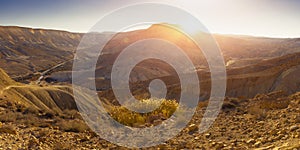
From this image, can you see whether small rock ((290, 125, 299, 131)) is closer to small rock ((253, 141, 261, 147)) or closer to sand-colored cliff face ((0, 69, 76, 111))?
small rock ((253, 141, 261, 147))

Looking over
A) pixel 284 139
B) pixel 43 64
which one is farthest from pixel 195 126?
pixel 43 64

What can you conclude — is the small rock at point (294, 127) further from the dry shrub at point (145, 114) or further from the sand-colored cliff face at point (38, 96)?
the sand-colored cliff face at point (38, 96)

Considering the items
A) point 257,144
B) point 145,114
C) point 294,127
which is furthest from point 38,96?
point 294,127

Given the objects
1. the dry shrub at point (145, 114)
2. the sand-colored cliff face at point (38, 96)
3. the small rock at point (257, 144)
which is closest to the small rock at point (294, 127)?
the small rock at point (257, 144)

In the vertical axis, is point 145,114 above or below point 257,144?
A: above

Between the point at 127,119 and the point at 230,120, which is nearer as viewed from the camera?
the point at 230,120

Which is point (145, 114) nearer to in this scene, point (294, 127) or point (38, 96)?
point (294, 127)

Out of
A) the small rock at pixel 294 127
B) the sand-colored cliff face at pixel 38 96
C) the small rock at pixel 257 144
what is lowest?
the small rock at pixel 257 144

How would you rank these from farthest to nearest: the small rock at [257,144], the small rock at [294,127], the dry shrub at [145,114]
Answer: the dry shrub at [145,114] < the small rock at [294,127] < the small rock at [257,144]

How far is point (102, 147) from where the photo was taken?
965 centimetres

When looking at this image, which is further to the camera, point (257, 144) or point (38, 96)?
point (38, 96)

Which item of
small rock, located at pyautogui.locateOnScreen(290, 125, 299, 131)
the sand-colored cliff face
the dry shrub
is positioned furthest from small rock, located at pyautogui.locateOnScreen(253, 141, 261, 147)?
the sand-colored cliff face

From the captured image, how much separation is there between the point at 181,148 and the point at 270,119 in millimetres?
3595

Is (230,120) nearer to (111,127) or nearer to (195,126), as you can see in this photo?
(195,126)
